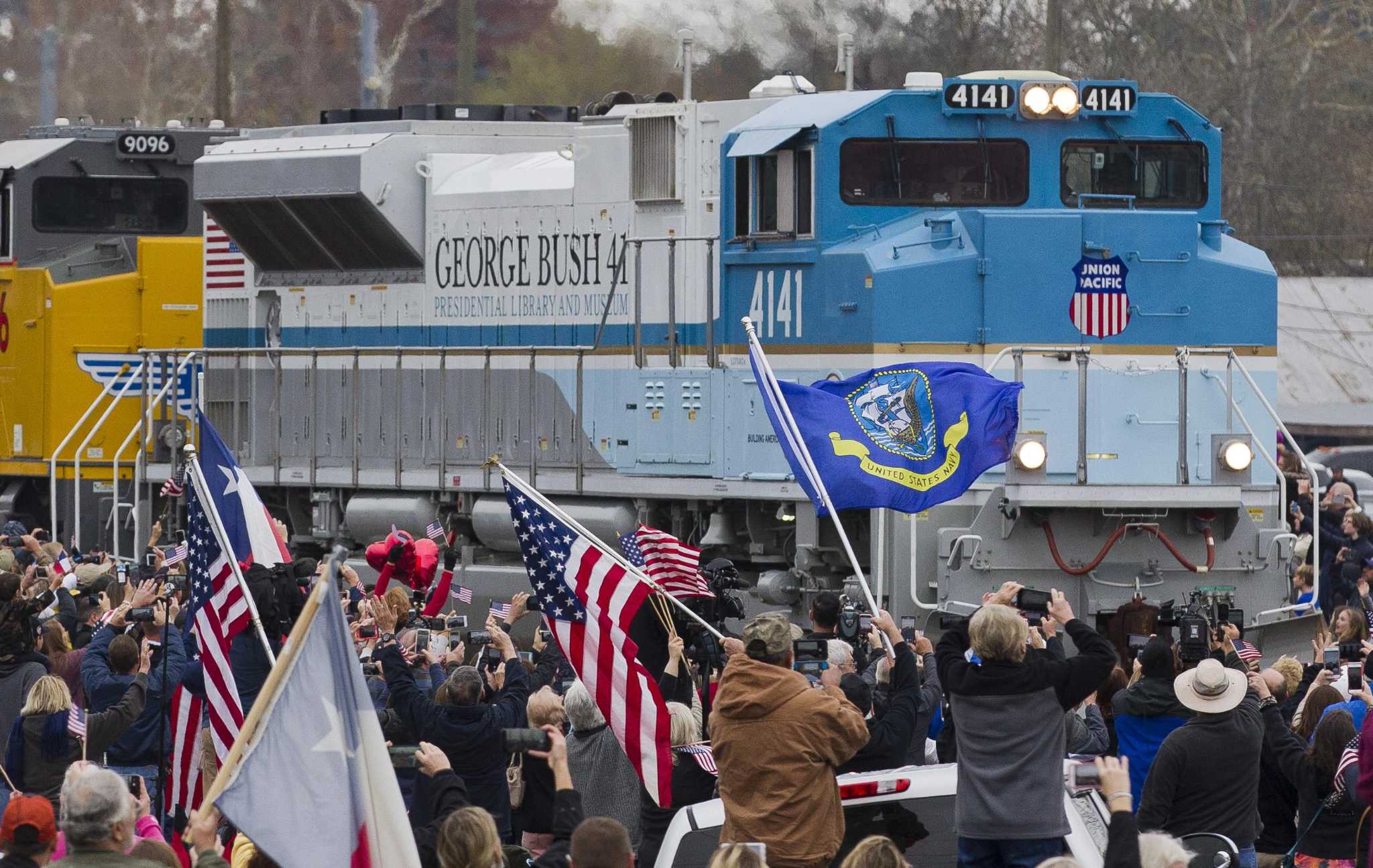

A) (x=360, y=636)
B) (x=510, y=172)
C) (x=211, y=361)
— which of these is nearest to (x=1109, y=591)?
(x=360, y=636)

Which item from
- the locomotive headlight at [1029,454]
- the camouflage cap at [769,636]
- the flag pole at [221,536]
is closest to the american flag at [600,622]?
the camouflage cap at [769,636]

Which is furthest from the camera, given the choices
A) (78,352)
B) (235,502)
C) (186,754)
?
(78,352)

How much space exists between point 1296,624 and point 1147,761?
6298 millimetres

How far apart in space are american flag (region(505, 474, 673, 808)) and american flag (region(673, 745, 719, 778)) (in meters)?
0.10

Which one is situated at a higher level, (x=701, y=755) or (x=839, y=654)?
(x=839, y=654)

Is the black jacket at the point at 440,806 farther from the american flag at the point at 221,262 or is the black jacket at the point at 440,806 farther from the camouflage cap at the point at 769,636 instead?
the american flag at the point at 221,262

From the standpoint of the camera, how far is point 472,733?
29.0 feet

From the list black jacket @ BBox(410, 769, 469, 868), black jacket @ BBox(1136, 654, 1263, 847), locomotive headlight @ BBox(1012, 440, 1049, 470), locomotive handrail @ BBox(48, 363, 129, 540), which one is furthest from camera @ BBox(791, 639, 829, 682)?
locomotive handrail @ BBox(48, 363, 129, 540)

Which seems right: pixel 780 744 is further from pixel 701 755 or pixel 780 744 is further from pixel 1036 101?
pixel 1036 101

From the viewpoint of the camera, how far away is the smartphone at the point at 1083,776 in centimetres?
713

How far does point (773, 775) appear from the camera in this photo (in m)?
7.83

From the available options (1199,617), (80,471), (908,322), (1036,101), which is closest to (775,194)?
(908,322)

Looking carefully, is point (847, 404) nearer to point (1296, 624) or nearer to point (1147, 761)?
point (1147, 761)

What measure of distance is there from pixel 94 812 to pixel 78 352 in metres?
16.4
